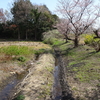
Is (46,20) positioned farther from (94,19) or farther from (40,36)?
(94,19)

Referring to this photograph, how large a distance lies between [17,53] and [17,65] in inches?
80.8

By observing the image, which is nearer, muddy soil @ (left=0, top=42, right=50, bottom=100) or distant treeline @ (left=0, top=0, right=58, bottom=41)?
muddy soil @ (left=0, top=42, right=50, bottom=100)

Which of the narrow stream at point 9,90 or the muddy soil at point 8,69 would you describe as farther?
the muddy soil at point 8,69

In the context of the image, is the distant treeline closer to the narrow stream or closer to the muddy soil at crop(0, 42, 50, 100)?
the muddy soil at crop(0, 42, 50, 100)

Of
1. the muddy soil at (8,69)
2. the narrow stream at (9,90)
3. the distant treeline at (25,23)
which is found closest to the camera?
the narrow stream at (9,90)

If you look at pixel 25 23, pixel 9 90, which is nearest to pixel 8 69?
pixel 9 90

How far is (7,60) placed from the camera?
9102mm

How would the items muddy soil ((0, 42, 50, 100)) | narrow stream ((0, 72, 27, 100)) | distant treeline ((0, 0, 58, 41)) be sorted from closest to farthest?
narrow stream ((0, 72, 27, 100)), muddy soil ((0, 42, 50, 100)), distant treeline ((0, 0, 58, 41))

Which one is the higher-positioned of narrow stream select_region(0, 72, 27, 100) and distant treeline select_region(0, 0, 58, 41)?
distant treeline select_region(0, 0, 58, 41)

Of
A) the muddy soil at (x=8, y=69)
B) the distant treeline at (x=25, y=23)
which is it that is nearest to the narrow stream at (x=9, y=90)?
the muddy soil at (x=8, y=69)

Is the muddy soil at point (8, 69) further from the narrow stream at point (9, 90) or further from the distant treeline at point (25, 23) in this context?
the distant treeline at point (25, 23)

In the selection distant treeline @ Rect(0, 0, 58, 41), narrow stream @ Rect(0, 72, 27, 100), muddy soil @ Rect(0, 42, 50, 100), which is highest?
distant treeline @ Rect(0, 0, 58, 41)

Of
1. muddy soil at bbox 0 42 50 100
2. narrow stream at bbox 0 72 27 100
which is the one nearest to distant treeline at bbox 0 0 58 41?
muddy soil at bbox 0 42 50 100

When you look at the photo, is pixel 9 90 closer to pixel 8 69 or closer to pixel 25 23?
pixel 8 69
